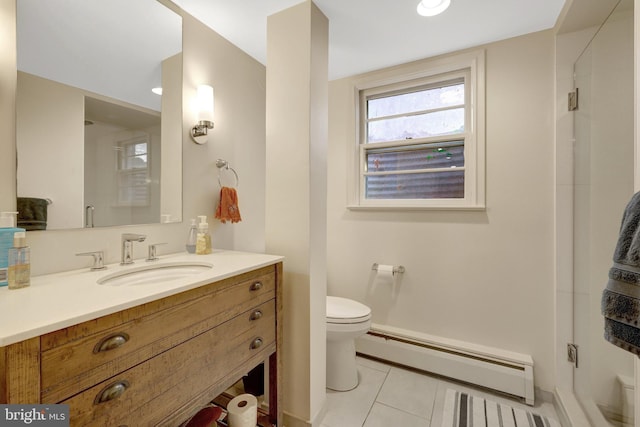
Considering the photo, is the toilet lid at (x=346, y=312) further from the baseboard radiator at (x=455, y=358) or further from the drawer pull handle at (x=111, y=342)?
the drawer pull handle at (x=111, y=342)

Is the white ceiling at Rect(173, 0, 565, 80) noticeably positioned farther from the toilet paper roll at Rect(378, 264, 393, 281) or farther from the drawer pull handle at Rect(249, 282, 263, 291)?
the toilet paper roll at Rect(378, 264, 393, 281)

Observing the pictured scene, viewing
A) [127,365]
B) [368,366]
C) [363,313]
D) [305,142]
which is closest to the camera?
[127,365]

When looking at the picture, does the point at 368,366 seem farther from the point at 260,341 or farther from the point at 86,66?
the point at 86,66

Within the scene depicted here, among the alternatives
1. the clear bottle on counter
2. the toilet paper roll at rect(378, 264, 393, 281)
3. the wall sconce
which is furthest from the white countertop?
the toilet paper roll at rect(378, 264, 393, 281)

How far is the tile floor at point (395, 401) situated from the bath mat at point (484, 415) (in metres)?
0.04

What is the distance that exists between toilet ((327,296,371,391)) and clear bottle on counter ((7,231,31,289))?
4.53ft

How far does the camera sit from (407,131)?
2.23 m

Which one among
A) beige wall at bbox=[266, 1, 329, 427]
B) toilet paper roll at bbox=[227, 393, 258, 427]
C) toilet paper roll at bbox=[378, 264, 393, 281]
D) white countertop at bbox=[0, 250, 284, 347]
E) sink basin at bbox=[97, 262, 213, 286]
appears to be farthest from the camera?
toilet paper roll at bbox=[378, 264, 393, 281]

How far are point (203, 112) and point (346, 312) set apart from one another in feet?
4.86

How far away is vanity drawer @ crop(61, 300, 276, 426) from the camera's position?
27.9 inches

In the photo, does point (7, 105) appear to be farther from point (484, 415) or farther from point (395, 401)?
point (484, 415)

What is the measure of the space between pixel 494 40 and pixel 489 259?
1.44 metres

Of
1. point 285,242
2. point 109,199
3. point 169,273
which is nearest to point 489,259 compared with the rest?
point 285,242

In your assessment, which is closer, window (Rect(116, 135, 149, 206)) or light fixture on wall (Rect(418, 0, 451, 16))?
window (Rect(116, 135, 149, 206))
